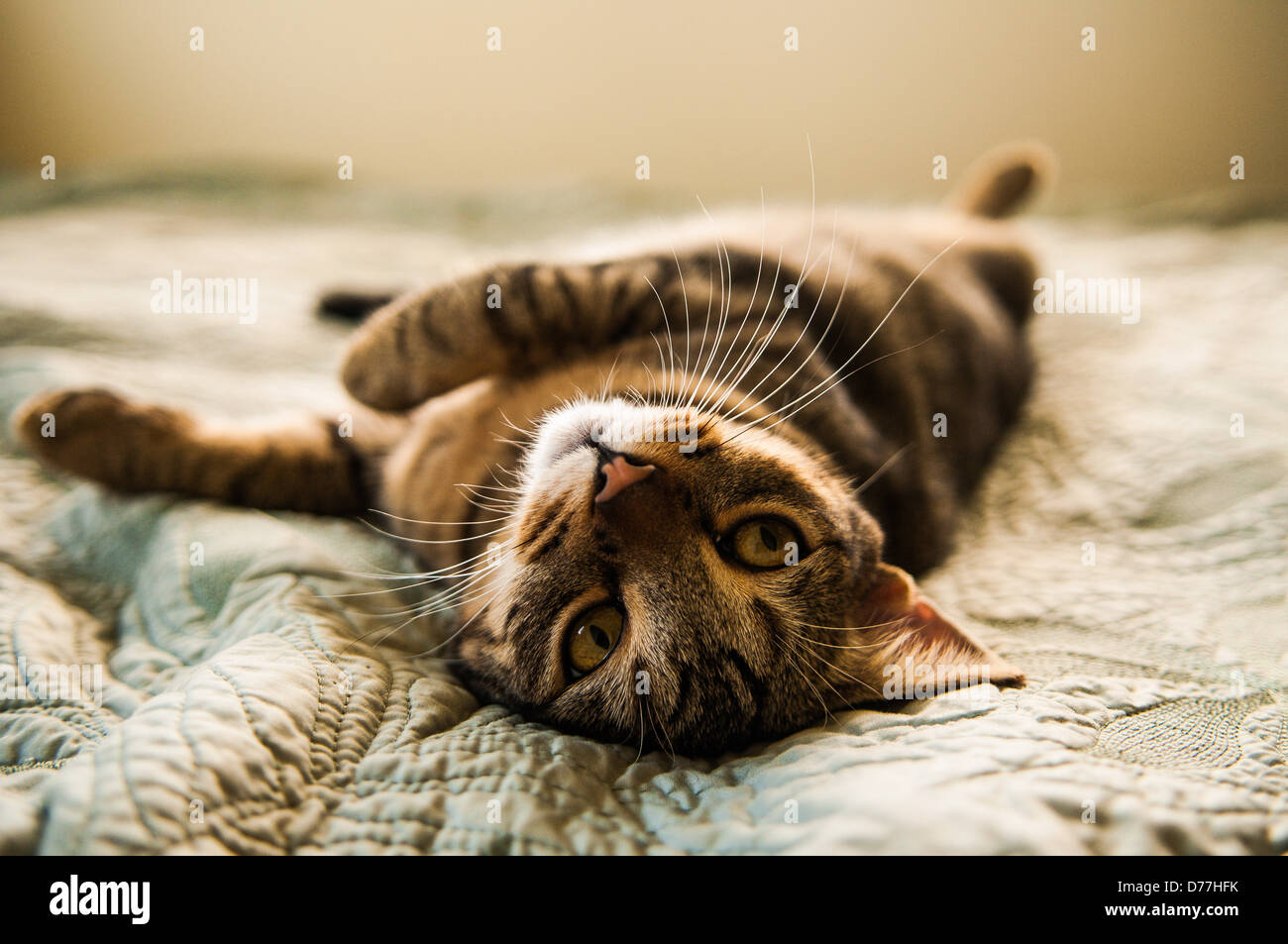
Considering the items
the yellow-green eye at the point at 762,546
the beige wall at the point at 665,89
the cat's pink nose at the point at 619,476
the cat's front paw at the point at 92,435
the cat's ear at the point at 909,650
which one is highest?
the beige wall at the point at 665,89

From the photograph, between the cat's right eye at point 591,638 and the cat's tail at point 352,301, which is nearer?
the cat's right eye at point 591,638

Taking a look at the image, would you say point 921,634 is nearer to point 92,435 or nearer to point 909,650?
point 909,650

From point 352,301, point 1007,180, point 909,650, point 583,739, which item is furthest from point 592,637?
point 1007,180

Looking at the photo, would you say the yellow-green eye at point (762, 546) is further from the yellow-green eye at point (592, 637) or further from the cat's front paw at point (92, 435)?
the cat's front paw at point (92, 435)

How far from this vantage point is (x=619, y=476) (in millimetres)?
774

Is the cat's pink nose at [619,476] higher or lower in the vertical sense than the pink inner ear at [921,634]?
higher

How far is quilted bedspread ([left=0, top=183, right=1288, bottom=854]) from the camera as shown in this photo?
54 centimetres

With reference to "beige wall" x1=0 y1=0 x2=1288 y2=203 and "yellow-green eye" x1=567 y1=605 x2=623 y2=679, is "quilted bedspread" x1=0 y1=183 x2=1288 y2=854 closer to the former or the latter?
"yellow-green eye" x1=567 y1=605 x2=623 y2=679

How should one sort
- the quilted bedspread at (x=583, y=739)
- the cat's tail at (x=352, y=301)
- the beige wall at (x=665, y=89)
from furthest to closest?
1. the beige wall at (x=665, y=89)
2. the cat's tail at (x=352, y=301)
3. the quilted bedspread at (x=583, y=739)

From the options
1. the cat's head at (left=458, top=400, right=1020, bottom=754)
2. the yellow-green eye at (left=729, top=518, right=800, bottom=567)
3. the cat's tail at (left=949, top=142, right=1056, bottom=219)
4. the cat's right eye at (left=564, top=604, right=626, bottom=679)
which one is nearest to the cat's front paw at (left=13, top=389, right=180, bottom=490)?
the cat's head at (left=458, top=400, right=1020, bottom=754)

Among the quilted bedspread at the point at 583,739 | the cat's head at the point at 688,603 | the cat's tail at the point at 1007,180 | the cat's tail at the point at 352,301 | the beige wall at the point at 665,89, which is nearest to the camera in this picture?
the quilted bedspread at the point at 583,739

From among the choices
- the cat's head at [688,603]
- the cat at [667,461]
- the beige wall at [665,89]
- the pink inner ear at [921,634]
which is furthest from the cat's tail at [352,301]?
the beige wall at [665,89]

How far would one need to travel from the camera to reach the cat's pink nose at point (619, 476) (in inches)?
30.5
